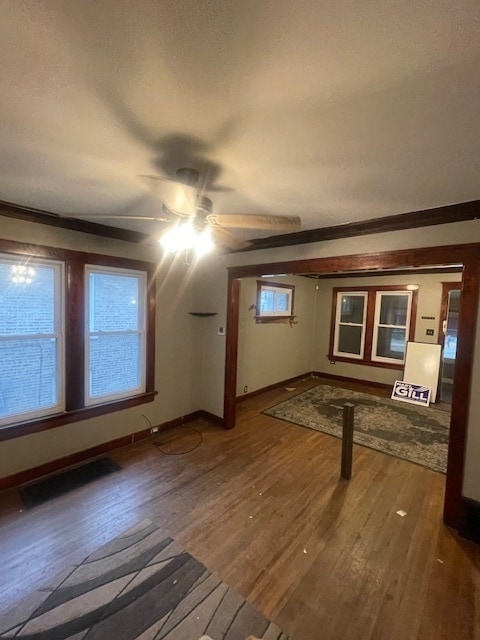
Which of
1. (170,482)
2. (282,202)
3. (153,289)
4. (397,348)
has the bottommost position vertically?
(170,482)

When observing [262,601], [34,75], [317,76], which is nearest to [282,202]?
[317,76]

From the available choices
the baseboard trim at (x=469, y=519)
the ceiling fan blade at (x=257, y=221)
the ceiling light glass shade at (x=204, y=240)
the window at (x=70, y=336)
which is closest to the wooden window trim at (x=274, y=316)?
the window at (x=70, y=336)

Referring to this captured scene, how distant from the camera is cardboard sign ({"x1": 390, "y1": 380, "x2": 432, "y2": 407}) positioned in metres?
5.17

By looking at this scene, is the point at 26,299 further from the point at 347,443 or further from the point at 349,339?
the point at 349,339

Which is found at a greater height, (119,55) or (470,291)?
(119,55)

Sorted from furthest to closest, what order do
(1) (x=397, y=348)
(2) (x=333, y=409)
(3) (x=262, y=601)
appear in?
(1) (x=397, y=348) < (2) (x=333, y=409) < (3) (x=262, y=601)

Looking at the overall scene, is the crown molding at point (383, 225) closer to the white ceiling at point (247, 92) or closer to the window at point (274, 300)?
the white ceiling at point (247, 92)

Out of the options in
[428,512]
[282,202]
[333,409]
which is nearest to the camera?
[282,202]

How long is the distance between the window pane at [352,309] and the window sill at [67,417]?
4.63 m

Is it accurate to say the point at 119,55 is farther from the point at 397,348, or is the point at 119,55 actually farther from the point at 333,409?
the point at 397,348

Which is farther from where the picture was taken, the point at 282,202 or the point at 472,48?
the point at 282,202

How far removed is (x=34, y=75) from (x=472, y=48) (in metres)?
1.51

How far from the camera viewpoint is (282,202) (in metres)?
2.34

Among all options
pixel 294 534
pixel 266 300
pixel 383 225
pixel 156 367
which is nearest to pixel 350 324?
pixel 266 300
